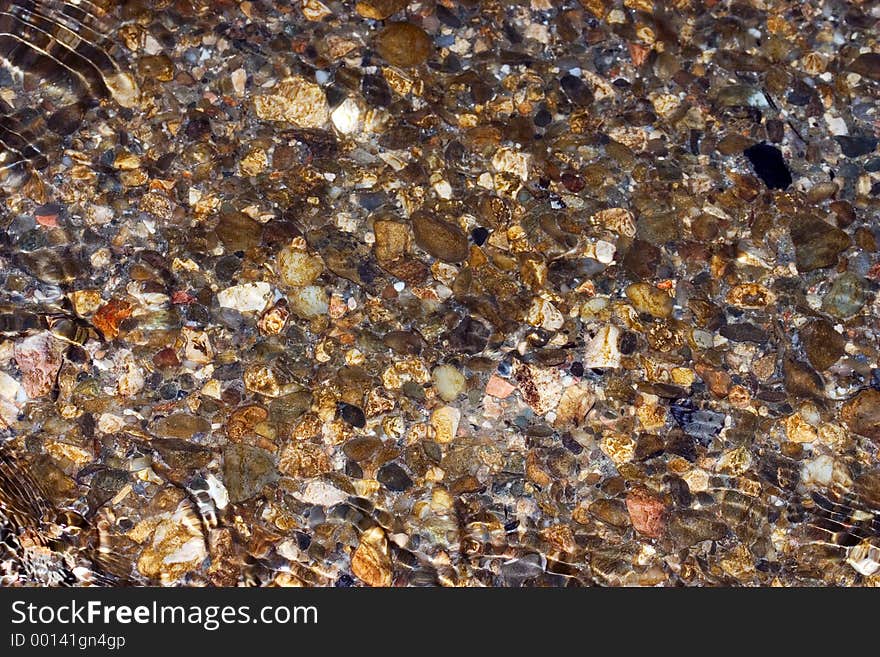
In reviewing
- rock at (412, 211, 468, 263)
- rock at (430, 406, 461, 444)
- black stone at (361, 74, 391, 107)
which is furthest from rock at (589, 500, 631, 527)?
black stone at (361, 74, 391, 107)

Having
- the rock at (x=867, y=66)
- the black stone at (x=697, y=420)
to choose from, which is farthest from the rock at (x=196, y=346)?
the rock at (x=867, y=66)

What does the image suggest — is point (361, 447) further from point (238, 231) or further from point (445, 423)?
point (238, 231)

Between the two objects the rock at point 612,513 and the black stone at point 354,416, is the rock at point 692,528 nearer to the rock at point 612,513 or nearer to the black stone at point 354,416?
the rock at point 612,513

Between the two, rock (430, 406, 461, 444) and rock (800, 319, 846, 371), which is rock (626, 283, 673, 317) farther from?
rock (430, 406, 461, 444)

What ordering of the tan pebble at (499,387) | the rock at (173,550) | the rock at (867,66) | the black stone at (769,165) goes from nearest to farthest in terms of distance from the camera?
1. the rock at (173,550)
2. the tan pebble at (499,387)
3. the black stone at (769,165)
4. the rock at (867,66)

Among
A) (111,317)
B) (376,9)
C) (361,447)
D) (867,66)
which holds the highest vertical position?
(376,9)

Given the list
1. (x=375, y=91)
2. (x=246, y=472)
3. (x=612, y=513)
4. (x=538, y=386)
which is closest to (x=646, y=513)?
(x=612, y=513)

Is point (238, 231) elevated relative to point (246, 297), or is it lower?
elevated
